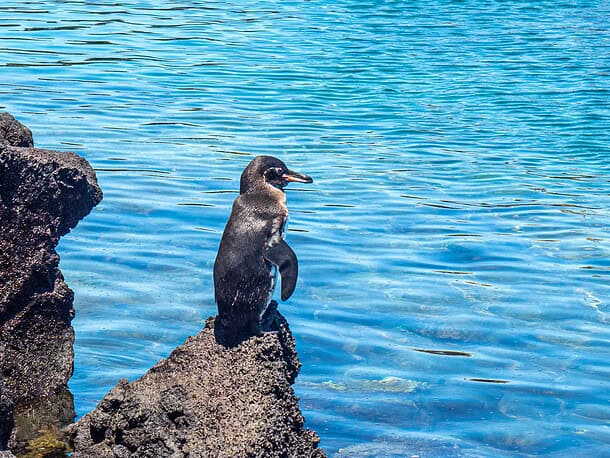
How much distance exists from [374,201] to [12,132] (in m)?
6.27

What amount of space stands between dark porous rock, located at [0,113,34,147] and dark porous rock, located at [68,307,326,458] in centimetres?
202

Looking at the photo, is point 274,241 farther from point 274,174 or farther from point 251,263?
point 274,174

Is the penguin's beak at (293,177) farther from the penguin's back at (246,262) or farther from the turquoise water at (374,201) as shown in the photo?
the turquoise water at (374,201)

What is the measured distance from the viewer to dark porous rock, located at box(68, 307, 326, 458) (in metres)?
4.67

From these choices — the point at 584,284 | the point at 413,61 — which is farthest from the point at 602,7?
the point at 584,284

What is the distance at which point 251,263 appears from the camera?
5.76 m

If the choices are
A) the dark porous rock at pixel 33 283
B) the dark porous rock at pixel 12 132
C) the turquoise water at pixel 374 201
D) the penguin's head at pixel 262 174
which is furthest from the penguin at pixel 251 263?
the dark porous rock at pixel 12 132

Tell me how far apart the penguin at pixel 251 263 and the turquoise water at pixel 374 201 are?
1287mm

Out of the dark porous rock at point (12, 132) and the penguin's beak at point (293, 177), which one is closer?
the penguin's beak at point (293, 177)

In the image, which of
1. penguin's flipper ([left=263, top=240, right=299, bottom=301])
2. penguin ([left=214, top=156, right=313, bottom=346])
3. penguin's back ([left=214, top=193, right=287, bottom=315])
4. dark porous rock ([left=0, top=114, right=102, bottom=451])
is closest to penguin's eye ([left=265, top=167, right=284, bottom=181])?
penguin ([left=214, top=156, right=313, bottom=346])

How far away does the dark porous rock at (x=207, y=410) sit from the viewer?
15.3 ft

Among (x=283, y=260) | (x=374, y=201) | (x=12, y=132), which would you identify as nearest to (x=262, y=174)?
(x=283, y=260)

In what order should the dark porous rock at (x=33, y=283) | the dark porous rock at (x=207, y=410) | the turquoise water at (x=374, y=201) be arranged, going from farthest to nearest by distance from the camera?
the turquoise water at (x=374, y=201) < the dark porous rock at (x=33, y=283) < the dark porous rock at (x=207, y=410)

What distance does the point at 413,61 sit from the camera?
20.8m
